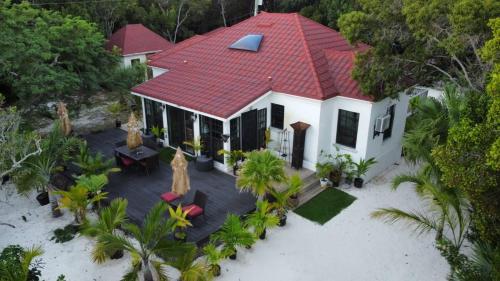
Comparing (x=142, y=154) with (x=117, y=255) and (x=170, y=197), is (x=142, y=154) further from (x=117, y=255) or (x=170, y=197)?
(x=117, y=255)

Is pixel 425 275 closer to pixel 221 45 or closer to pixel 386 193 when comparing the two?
pixel 386 193

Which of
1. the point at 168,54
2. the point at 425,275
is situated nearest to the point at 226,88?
the point at 168,54

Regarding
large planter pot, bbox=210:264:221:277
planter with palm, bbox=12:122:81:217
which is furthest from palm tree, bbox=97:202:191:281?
planter with palm, bbox=12:122:81:217

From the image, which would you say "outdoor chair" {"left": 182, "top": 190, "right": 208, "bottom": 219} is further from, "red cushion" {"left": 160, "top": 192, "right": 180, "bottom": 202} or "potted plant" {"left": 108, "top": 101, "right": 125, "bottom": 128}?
"potted plant" {"left": 108, "top": 101, "right": 125, "bottom": 128}

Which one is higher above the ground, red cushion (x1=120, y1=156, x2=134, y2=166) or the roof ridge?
the roof ridge

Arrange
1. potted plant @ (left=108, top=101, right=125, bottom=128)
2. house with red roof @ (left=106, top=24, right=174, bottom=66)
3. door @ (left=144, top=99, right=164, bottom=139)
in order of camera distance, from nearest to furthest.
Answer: door @ (left=144, top=99, right=164, bottom=139)
potted plant @ (left=108, top=101, right=125, bottom=128)
house with red roof @ (left=106, top=24, right=174, bottom=66)

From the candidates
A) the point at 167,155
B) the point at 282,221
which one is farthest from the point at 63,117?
the point at 282,221
